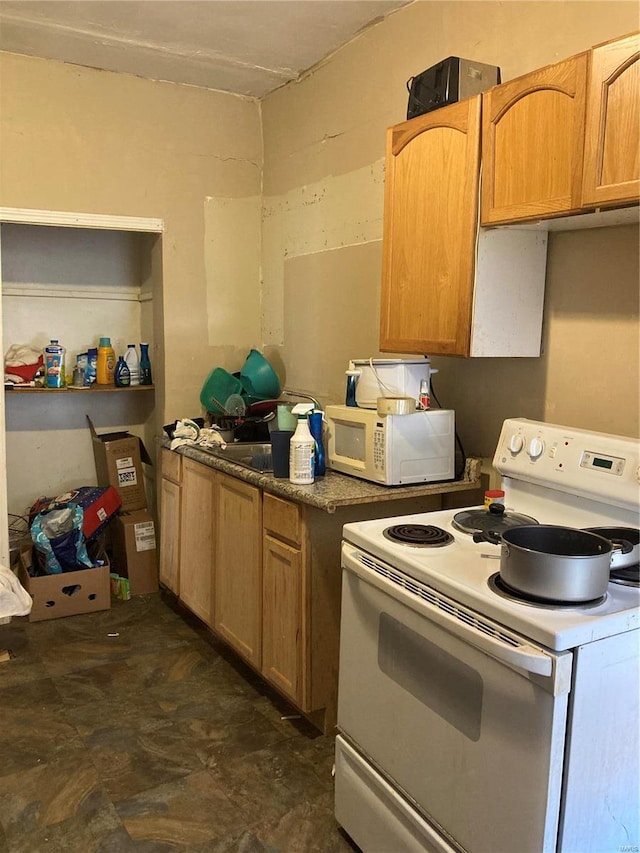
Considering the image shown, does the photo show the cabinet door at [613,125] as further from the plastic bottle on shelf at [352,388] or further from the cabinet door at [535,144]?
the plastic bottle on shelf at [352,388]

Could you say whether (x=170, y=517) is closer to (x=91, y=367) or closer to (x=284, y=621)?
(x=91, y=367)

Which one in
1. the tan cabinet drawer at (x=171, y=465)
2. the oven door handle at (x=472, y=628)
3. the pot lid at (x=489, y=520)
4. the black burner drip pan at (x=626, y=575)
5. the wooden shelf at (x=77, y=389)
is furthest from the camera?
the wooden shelf at (x=77, y=389)

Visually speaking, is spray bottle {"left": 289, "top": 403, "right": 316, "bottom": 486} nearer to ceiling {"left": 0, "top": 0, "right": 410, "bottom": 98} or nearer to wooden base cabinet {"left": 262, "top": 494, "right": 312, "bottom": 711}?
wooden base cabinet {"left": 262, "top": 494, "right": 312, "bottom": 711}

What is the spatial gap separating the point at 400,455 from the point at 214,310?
1781 millimetres

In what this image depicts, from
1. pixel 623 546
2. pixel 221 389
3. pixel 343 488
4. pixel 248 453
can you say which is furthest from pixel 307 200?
pixel 623 546

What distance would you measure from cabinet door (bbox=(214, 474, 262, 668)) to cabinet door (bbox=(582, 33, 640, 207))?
5.02 ft

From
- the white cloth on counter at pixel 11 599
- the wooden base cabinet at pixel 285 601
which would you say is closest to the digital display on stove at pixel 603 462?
the wooden base cabinet at pixel 285 601

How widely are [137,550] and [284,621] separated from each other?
4.94ft

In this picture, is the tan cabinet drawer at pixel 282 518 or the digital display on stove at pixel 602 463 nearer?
the digital display on stove at pixel 602 463

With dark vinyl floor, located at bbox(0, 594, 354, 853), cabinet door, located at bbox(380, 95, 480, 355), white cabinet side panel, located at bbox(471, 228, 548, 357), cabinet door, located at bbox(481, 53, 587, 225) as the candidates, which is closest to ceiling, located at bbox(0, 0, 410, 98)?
cabinet door, located at bbox(380, 95, 480, 355)

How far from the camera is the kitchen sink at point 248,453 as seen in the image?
2893 mm

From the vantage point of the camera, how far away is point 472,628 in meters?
1.42

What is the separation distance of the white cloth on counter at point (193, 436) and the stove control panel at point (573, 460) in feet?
4.93

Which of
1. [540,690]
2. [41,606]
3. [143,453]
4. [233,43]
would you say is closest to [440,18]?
[233,43]
